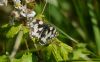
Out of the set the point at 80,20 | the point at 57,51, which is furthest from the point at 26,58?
the point at 80,20

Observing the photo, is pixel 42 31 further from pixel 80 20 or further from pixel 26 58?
pixel 80 20

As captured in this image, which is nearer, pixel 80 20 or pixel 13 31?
pixel 13 31

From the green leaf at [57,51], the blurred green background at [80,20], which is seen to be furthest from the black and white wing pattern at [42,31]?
the blurred green background at [80,20]

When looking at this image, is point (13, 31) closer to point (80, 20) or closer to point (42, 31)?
point (42, 31)

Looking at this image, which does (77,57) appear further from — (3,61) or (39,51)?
(3,61)

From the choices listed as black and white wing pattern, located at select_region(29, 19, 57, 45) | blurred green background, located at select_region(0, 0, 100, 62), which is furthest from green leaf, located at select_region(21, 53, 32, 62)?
blurred green background, located at select_region(0, 0, 100, 62)

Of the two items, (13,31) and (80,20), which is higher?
(13,31)

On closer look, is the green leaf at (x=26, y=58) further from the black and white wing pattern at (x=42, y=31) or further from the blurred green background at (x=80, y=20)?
the blurred green background at (x=80, y=20)

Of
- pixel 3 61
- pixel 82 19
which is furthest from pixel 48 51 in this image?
pixel 82 19

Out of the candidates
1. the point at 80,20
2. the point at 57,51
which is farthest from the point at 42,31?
the point at 80,20
